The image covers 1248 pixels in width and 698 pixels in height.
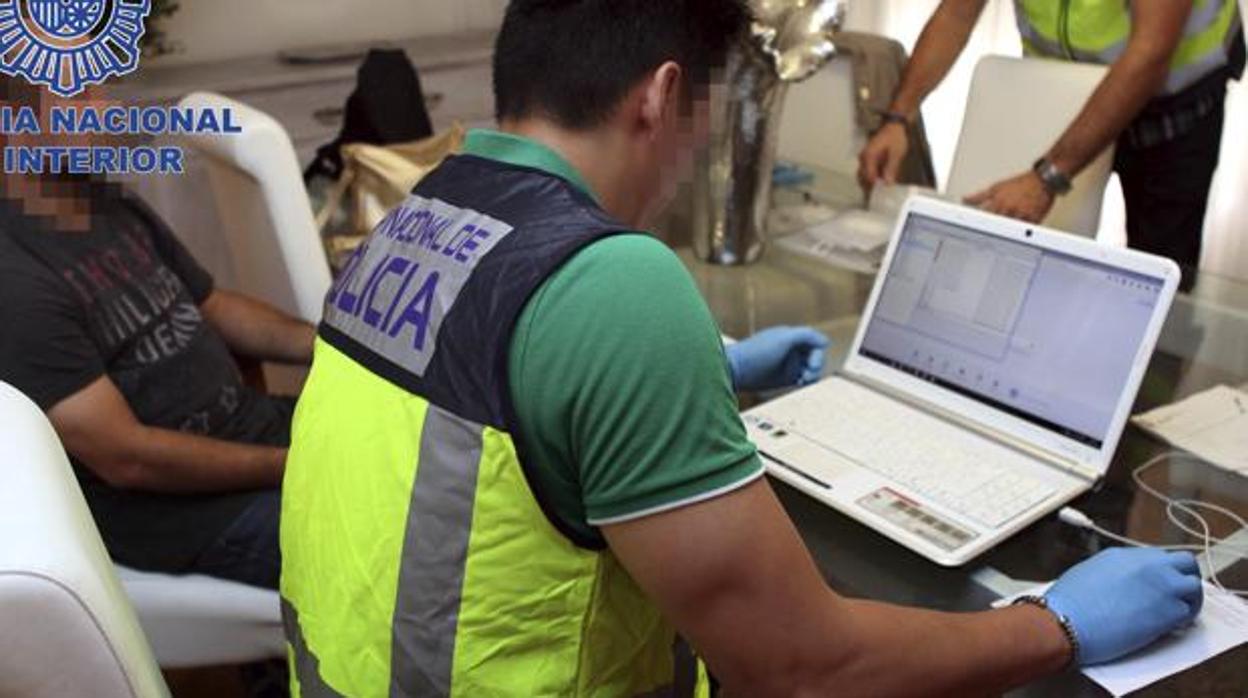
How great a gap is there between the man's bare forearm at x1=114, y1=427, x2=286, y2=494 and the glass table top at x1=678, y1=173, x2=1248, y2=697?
0.65 metres

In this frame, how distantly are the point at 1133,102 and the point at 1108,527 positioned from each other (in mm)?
1143

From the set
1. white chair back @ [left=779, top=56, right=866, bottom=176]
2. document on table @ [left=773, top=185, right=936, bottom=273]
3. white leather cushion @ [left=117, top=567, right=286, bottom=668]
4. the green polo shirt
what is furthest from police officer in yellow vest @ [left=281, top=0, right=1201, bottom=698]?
white chair back @ [left=779, top=56, right=866, bottom=176]

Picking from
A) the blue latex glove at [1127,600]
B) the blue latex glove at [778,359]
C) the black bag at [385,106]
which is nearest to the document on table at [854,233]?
the blue latex glove at [778,359]

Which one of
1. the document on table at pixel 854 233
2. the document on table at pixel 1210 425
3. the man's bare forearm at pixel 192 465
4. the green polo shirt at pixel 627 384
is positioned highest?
the green polo shirt at pixel 627 384

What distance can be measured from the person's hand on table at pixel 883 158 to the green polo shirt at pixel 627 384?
4.98 feet

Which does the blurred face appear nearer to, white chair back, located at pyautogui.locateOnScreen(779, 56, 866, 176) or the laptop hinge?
the laptop hinge

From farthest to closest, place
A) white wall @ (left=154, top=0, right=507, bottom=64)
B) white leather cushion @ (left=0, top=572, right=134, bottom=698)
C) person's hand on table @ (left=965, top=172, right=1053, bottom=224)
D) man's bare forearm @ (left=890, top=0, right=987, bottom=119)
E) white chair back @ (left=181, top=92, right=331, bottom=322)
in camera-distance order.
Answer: white wall @ (left=154, top=0, right=507, bottom=64), man's bare forearm @ (left=890, top=0, right=987, bottom=119), person's hand on table @ (left=965, top=172, right=1053, bottom=224), white chair back @ (left=181, top=92, right=331, bottom=322), white leather cushion @ (left=0, top=572, right=134, bottom=698)

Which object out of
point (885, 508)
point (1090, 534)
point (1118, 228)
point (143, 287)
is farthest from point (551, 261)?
point (1118, 228)

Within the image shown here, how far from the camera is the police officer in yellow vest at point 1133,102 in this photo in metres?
1.97

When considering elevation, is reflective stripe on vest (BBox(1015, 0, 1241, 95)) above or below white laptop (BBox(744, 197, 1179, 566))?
above

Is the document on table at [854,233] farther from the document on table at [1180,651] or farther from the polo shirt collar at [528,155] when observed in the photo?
the polo shirt collar at [528,155]

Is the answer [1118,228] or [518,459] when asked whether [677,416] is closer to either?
[518,459]

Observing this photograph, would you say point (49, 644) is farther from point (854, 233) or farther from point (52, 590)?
point (854, 233)

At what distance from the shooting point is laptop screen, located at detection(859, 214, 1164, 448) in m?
1.17
